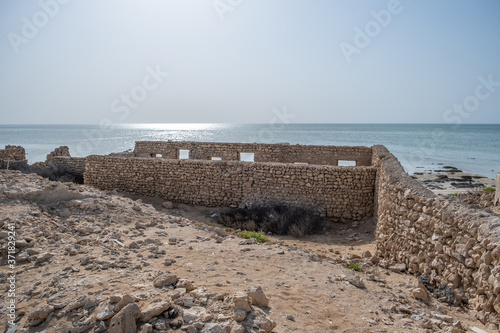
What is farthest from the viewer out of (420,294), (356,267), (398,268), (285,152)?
(285,152)

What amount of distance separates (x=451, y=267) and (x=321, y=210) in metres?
5.51

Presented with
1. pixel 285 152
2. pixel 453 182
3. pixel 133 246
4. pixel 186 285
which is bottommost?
pixel 453 182

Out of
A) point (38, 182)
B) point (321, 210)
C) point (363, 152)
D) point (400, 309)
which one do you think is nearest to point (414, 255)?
point (400, 309)

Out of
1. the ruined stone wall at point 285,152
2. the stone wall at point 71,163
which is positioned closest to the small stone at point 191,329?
the ruined stone wall at point 285,152

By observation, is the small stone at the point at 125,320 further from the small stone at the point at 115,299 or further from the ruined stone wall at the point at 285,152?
the ruined stone wall at the point at 285,152

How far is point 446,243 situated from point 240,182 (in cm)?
663

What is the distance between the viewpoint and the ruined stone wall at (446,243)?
11.1 feet

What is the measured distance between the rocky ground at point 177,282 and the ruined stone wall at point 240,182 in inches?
104

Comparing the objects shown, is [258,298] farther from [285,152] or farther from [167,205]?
[285,152]

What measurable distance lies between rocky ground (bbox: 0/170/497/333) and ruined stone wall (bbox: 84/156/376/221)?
2.64 metres

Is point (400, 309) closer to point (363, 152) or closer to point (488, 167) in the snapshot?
point (363, 152)

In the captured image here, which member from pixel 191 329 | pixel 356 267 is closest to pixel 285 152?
pixel 356 267

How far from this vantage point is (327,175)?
31.2 feet

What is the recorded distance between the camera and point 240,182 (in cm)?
1023
